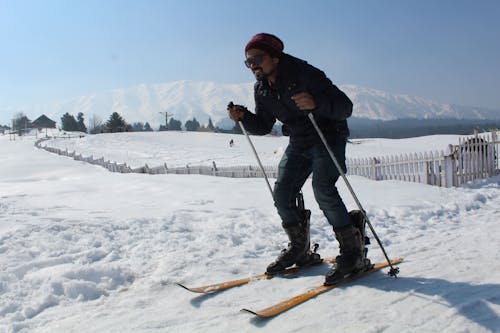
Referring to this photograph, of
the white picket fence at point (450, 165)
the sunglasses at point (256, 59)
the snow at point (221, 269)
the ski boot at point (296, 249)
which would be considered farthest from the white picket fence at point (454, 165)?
the sunglasses at point (256, 59)

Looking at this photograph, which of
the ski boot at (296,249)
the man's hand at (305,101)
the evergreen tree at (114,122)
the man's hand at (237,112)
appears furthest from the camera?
the evergreen tree at (114,122)

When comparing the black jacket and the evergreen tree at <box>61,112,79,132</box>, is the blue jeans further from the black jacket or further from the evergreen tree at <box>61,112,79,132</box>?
the evergreen tree at <box>61,112,79,132</box>

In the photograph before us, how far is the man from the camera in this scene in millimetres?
3281

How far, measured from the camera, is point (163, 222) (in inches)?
240

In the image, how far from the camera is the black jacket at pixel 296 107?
3.24m

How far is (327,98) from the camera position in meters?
3.22

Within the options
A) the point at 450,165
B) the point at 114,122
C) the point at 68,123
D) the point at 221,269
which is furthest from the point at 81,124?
the point at 221,269

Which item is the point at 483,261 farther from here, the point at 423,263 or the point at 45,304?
the point at 45,304

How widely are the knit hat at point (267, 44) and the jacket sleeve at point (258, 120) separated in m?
0.60

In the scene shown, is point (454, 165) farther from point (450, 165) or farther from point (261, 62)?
point (261, 62)

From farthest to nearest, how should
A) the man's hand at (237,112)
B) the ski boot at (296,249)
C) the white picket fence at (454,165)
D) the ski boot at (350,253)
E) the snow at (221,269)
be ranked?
the white picket fence at (454,165)
the man's hand at (237,112)
the ski boot at (296,249)
the ski boot at (350,253)
the snow at (221,269)

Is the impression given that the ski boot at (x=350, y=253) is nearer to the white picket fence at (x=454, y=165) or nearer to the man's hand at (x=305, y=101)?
the man's hand at (x=305, y=101)

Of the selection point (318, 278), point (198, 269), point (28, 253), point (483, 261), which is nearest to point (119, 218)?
point (28, 253)

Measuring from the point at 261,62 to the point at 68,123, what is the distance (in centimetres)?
12756
